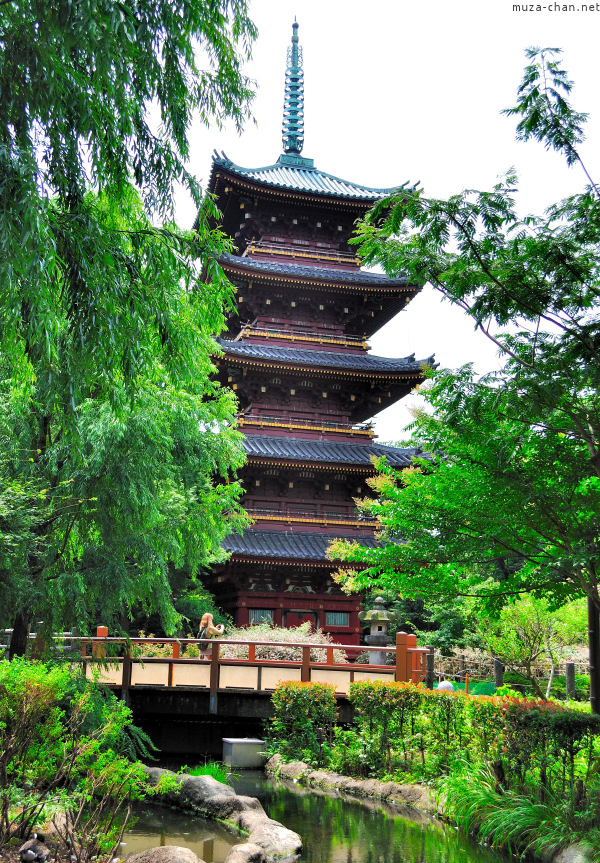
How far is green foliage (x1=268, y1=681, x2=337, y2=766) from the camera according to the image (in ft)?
42.2

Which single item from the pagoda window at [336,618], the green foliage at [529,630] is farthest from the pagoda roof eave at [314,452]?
the green foliage at [529,630]

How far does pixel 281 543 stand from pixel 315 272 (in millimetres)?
8849

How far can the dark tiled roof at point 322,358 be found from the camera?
74.8 ft

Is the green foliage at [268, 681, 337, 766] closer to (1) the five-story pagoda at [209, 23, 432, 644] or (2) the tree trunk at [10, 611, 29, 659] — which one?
(2) the tree trunk at [10, 611, 29, 659]

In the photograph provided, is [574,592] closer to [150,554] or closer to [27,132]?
[150,554]

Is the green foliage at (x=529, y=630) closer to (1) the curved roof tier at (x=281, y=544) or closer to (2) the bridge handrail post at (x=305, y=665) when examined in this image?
(1) the curved roof tier at (x=281, y=544)

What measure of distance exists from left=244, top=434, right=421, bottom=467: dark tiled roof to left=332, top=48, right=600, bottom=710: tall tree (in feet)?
43.6

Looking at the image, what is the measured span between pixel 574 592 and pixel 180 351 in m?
5.68

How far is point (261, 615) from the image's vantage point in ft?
73.2

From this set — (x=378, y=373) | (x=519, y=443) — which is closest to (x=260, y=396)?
(x=378, y=373)

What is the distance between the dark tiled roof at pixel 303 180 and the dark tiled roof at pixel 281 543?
10.9 meters

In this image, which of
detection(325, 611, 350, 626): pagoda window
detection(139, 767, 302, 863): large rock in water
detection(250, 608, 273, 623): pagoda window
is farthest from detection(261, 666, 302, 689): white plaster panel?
detection(325, 611, 350, 626): pagoda window

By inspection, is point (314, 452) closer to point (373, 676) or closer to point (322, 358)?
point (322, 358)

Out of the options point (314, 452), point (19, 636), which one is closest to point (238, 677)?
point (19, 636)
